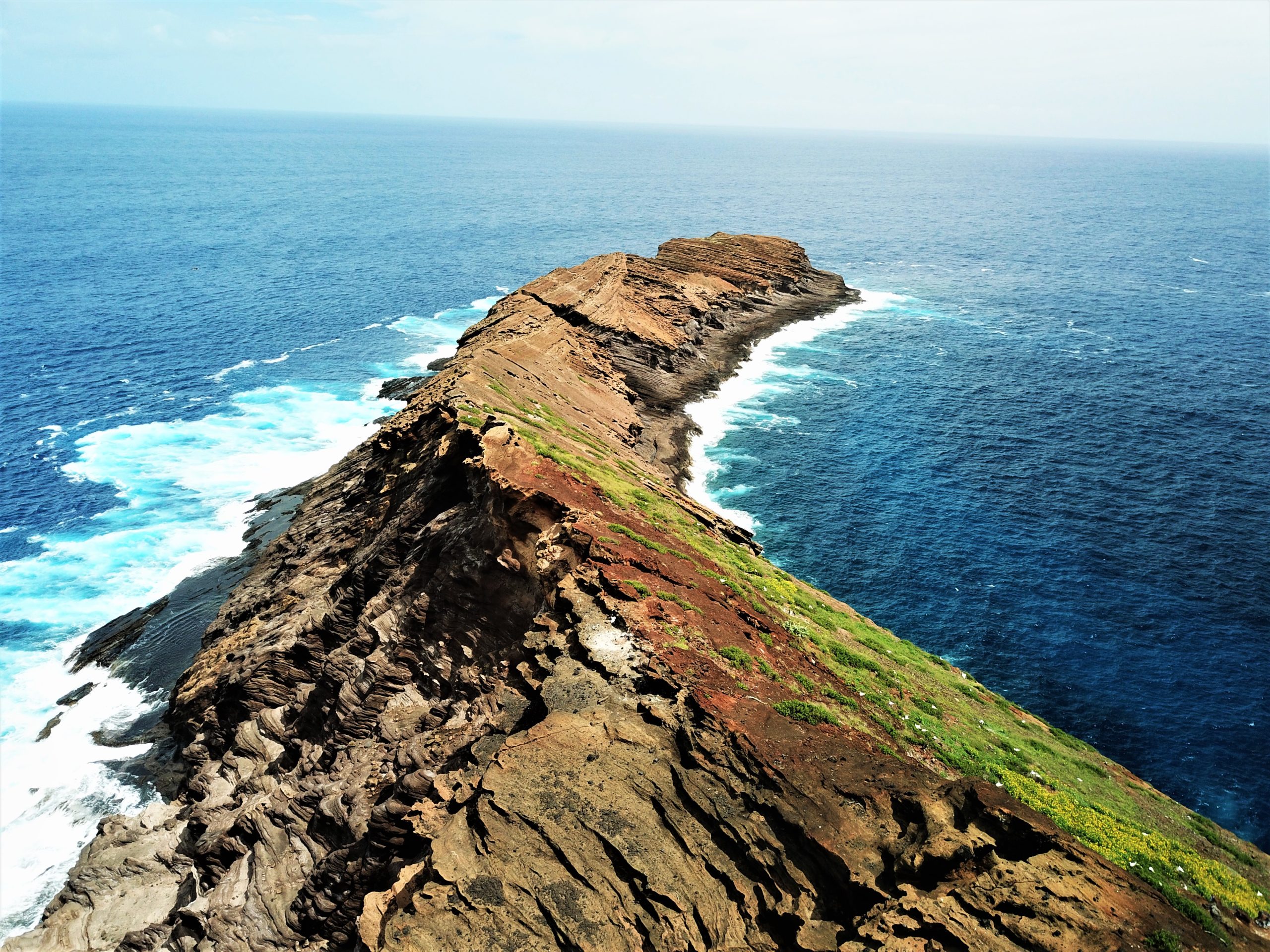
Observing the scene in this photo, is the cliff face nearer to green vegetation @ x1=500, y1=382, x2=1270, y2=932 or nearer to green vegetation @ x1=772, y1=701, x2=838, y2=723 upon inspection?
green vegetation @ x1=772, y1=701, x2=838, y2=723

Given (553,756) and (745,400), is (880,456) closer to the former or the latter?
(745,400)

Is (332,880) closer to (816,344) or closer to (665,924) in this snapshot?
(665,924)

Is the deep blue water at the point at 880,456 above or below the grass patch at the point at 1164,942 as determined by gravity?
below

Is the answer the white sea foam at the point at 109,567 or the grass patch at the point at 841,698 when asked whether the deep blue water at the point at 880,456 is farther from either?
Answer: the grass patch at the point at 841,698

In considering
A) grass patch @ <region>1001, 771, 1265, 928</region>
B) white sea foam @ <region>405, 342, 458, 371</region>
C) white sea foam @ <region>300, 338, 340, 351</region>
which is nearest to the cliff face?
grass patch @ <region>1001, 771, 1265, 928</region>

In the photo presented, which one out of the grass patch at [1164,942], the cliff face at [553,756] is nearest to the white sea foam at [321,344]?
the cliff face at [553,756]

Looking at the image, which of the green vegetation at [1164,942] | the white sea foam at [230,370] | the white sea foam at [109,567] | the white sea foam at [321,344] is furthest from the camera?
the white sea foam at [321,344]

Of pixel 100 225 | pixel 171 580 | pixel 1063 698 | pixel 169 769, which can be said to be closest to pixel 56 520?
pixel 171 580

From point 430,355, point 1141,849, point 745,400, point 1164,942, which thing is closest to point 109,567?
point 430,355
